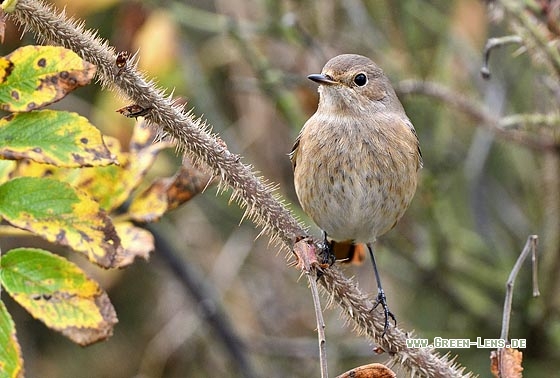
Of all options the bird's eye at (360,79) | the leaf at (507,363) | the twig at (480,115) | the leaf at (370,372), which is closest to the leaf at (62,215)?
the leaf at (370,372)

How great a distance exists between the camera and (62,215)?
1.82m

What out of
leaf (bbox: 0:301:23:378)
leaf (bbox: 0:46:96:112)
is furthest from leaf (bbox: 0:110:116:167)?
leaf (bbox: 0:301:23:378)

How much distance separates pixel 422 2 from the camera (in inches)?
186

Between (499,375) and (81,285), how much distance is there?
38.2 inches

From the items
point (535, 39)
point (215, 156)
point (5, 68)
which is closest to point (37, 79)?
point (5, 68)

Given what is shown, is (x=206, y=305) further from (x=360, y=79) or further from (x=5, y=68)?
(x=5, y=68)

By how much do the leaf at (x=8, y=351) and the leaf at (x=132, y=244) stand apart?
0.93 ft

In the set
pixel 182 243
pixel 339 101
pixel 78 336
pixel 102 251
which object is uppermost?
pixel 339 101

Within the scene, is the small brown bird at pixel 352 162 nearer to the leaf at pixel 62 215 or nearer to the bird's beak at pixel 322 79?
the bird's beak at pixel 322 79

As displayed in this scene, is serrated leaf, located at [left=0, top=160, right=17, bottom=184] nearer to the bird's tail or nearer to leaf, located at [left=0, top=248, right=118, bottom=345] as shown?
leaf, located at [left=0, top=248, right=118, bottom=345]

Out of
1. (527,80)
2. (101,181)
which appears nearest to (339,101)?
(101,181)

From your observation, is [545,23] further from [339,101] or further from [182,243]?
[182,243]

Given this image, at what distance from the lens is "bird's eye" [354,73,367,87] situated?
129 inches

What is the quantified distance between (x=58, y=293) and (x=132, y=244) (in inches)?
11.3
